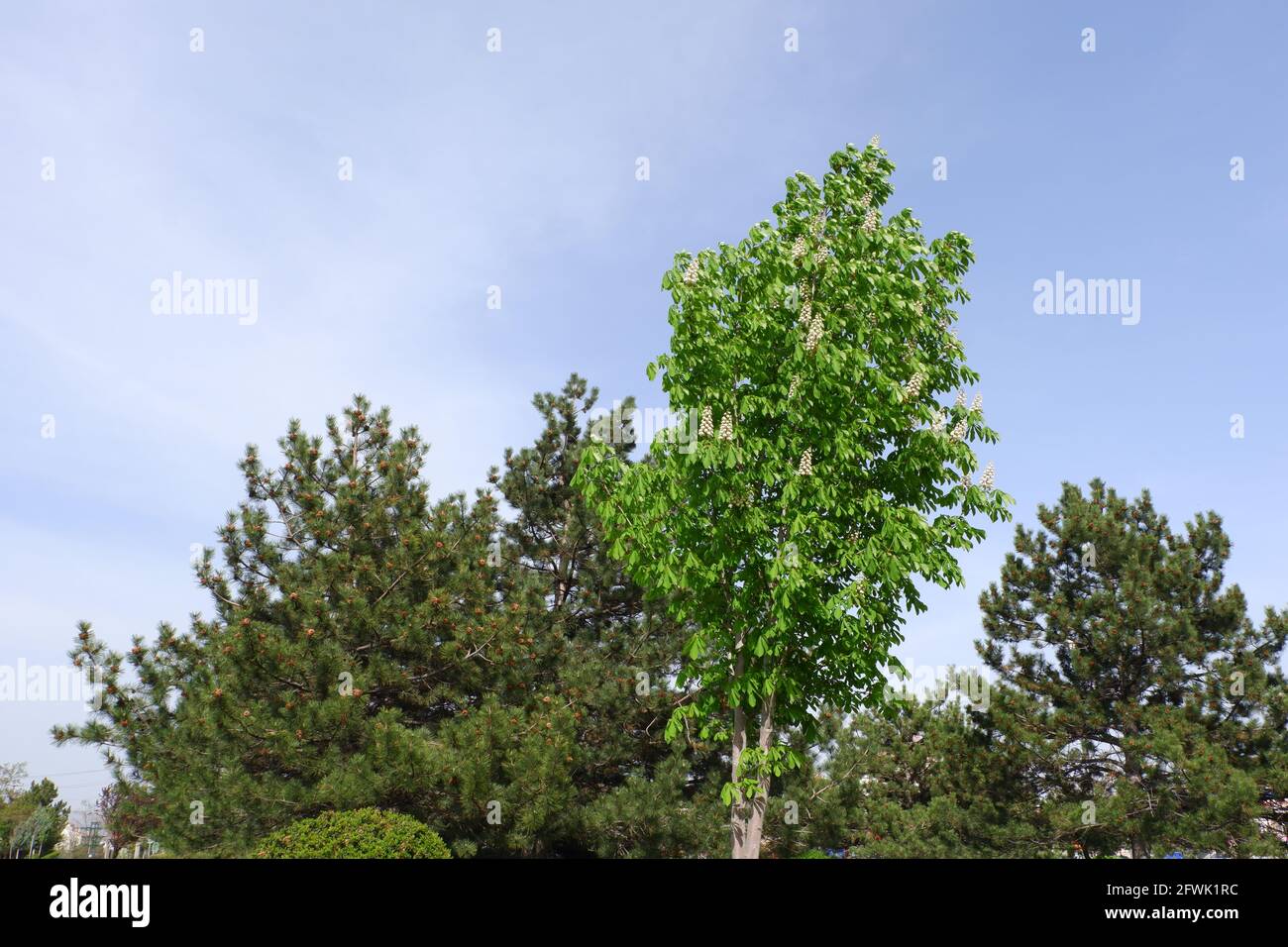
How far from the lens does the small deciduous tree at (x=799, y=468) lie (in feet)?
36.8

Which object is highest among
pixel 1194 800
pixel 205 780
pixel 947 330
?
pixel 947 330

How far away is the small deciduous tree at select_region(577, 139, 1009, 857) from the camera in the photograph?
11.2 metres

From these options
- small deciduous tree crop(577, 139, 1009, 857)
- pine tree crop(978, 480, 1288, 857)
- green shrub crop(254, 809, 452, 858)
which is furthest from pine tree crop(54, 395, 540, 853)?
pine tree crop(978, 480, 1288, 857)

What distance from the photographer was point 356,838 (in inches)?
531

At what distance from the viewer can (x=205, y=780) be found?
15.6 metres

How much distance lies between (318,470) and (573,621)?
6673 mm

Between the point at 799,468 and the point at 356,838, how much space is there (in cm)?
881

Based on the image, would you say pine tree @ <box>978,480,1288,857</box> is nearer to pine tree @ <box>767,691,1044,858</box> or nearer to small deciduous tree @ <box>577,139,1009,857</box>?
pine tree @ <box>767,691,1044,858</box>

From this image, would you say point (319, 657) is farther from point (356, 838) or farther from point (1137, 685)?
point (1137, 685)

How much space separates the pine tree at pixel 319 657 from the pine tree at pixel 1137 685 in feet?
43.6

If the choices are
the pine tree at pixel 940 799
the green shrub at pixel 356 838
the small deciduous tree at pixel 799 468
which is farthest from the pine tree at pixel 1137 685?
the green shrub at pixel 356 838
